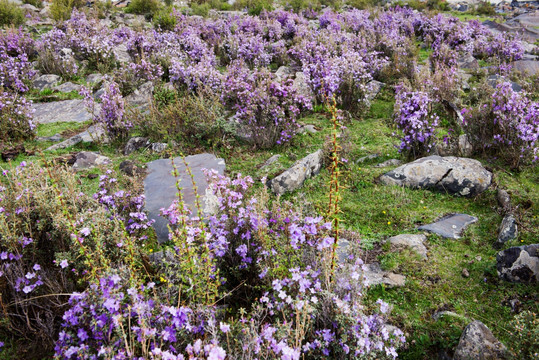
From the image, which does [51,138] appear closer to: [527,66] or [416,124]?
[416,124]

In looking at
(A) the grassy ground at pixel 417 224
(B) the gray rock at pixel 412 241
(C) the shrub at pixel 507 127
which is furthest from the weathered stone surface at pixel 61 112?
(C) the shrub at pixel 507 127

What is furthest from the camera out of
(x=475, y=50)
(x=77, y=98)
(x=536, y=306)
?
(x=475, y=50)

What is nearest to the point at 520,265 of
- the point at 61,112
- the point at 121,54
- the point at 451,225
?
the point at 451,225

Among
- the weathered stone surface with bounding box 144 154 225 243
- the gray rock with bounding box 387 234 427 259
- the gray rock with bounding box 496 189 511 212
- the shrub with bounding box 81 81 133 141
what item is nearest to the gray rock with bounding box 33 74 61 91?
the shrub with bounding box 81 81 133 141

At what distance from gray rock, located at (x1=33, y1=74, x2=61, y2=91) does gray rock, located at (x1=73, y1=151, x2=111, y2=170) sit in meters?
4.90

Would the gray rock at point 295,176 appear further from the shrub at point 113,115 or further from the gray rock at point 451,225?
the shrub at point 113,115

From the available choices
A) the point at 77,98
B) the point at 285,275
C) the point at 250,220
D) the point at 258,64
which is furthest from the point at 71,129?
the point at 285,275

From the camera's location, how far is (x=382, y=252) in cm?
424

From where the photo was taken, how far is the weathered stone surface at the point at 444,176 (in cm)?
520

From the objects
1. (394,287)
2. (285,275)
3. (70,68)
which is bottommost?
(394,287)

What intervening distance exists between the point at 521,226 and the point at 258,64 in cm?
772

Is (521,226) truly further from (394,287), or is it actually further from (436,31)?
(436,31)

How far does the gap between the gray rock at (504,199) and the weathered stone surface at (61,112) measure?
8161 mm

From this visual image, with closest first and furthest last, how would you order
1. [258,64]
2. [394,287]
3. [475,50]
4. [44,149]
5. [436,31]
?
[394,287], [44,149], [258,64], [475,50], [436,31]
